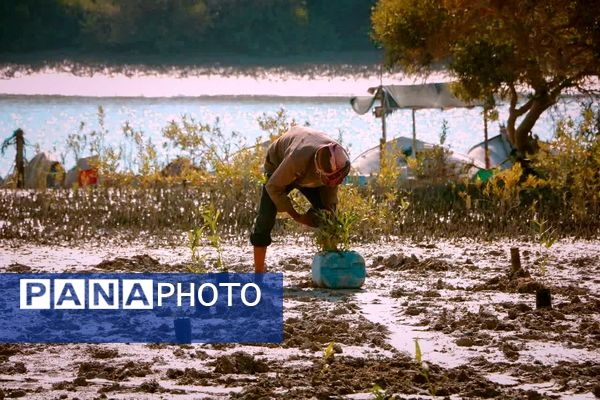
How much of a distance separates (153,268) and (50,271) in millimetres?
780

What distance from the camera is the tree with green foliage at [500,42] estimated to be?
15953 millimetres

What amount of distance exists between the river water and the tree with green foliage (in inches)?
704

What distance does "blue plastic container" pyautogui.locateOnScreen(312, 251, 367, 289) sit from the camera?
10.9 metres

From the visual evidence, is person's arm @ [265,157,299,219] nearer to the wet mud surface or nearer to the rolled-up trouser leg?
the rolled-up trouser leg

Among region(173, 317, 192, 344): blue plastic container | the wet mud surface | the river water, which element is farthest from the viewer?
the river water

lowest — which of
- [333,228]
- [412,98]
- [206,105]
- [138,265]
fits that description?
[138,265]

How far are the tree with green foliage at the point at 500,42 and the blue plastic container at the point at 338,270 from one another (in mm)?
5325

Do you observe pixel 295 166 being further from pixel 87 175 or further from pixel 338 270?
pixel 87 175

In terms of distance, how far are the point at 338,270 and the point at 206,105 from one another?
4025 cm

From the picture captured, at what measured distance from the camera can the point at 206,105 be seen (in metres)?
50.8

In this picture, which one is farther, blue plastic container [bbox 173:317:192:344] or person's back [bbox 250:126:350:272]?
person's back [bbox 250:126:350:272]

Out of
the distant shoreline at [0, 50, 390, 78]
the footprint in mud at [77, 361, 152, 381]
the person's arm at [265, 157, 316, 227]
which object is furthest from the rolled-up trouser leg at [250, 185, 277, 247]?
the distant shoreline at [0, 50, 390, 78]

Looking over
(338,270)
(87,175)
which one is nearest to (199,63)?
(87,175)

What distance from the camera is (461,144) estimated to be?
3753 centimetres
